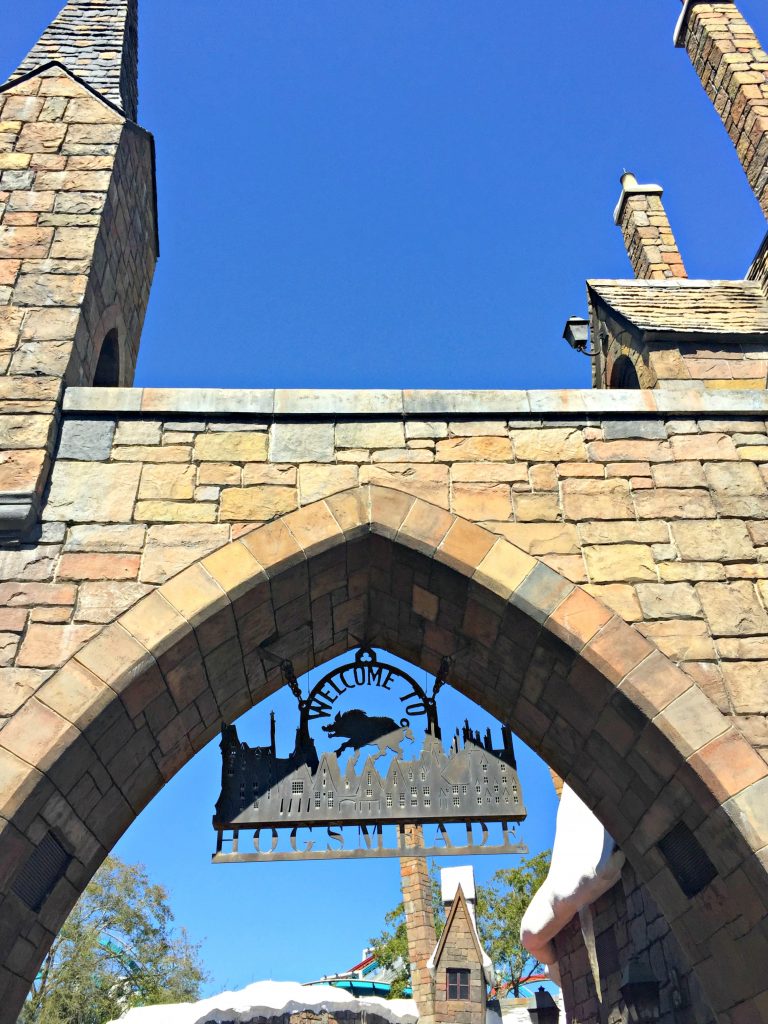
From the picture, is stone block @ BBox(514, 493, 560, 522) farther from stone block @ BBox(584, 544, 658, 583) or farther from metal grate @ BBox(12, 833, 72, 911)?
metal grate @ BBox(12, 833, 72, 911)

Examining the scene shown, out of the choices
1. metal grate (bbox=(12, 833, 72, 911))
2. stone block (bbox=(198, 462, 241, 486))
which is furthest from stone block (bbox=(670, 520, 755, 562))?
metal grate (bbox=(12, 833, 72, 911))

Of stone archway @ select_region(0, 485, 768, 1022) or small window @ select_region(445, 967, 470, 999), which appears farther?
small window @ select_region(445, 967, 470, 999)

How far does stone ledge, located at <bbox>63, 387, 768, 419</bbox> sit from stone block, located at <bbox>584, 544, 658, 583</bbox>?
0.90 m

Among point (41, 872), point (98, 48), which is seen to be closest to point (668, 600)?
point (41, 872)

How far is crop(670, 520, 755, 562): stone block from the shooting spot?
4258mm

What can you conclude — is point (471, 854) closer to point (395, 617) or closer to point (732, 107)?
point (395, 617)

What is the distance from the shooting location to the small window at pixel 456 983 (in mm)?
13078

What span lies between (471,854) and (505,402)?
2531 mm

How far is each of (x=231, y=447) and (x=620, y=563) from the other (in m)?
2.22

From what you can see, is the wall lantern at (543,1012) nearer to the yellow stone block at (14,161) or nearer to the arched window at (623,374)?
the arched window at (623,374)

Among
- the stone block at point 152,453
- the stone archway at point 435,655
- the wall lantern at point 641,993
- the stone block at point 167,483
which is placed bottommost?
the wall lantern at point 641,993

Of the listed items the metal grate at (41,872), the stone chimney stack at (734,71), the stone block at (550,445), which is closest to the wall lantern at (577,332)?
the stone chimney stack at (734,71)

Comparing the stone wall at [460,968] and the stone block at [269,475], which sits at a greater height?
the stone block at [269,475]

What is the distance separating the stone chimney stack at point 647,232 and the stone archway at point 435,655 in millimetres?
5405
